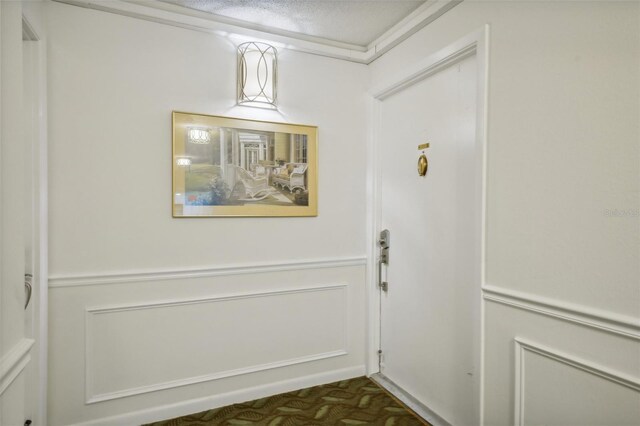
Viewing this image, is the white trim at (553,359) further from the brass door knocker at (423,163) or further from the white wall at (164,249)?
the white wall at (164,249)

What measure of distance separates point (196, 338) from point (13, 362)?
131cm

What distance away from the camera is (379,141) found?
2.87 m

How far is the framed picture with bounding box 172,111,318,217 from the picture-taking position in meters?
2.35

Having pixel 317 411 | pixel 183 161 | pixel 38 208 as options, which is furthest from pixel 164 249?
pixel 317 411

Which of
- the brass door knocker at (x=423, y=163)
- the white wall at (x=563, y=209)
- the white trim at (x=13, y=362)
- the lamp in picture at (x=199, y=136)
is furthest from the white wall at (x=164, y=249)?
the white wall at (x=563, y=209)

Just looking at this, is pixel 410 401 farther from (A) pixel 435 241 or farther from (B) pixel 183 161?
(B) pixel 183 161

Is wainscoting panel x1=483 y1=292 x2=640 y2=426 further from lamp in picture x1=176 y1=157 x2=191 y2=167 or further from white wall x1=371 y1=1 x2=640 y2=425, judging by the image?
lamp in picture x1=176 y1=157 x2=191 y2=167

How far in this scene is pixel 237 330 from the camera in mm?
2516

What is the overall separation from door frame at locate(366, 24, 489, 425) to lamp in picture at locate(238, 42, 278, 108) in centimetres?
80

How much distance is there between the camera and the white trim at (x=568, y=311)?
130cm

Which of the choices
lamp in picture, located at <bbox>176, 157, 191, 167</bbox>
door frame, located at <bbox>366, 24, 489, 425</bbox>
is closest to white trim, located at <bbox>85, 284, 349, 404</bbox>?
door frame, located at <bbox>366, 24, 489, 425</bbox>

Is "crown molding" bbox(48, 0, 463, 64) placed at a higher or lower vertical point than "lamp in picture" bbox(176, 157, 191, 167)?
higher

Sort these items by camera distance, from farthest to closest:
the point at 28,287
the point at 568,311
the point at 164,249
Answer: the point at 164,249, the point at 28,287, the point at 568,311

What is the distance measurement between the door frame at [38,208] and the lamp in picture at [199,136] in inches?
30.0
